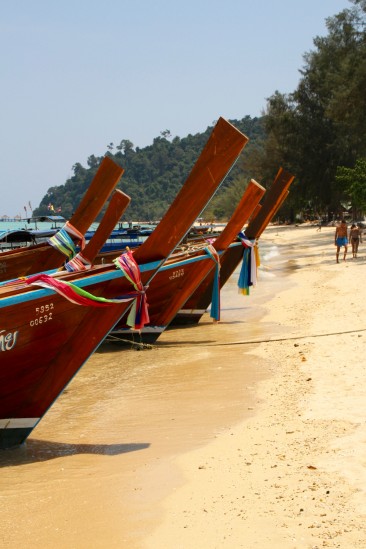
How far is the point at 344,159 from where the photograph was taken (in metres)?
58.3

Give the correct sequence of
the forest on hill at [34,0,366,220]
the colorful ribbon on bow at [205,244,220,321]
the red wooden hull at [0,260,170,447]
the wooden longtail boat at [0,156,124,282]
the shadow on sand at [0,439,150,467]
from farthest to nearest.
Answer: the forest on hill at [34,0,366,220] → the colorful ribbon on bow at [205,244,220,321] → the wooden longtail boat at [0,156,124,282] → the shadow on sand at [0,439,150,467] → the red wooden hull at [0,260,170,447]

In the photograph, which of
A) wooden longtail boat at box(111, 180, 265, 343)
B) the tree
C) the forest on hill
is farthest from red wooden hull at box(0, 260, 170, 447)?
the forest on hill

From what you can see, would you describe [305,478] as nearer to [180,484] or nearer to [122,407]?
[180,484]

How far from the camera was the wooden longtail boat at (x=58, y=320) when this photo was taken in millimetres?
7934

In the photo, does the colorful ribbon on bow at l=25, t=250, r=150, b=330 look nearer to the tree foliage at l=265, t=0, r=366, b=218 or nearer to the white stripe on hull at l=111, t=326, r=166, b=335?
the white stripe on hull at l=111, t=326, r=166, b=335

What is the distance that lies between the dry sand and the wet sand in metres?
0.01

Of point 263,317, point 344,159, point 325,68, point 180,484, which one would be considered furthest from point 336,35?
point 180,484

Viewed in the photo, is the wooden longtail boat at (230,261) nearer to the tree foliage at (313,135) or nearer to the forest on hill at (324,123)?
the forest on hill at (324,123)

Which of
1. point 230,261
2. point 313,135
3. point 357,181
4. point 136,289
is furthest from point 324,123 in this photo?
point 136,289

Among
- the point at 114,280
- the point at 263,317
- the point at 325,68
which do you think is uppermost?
the point at 325,68

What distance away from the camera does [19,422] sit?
27.8ft

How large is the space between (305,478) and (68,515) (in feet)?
6.04

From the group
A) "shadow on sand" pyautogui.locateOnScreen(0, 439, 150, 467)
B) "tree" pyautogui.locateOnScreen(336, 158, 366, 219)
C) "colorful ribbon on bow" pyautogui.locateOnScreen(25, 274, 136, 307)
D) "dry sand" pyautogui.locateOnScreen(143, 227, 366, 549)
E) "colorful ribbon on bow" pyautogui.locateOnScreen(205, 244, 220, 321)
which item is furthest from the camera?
"tree" pyautogui.locateOnScreen(336, 158, 366, 219)

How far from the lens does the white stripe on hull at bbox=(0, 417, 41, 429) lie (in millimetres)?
8406
